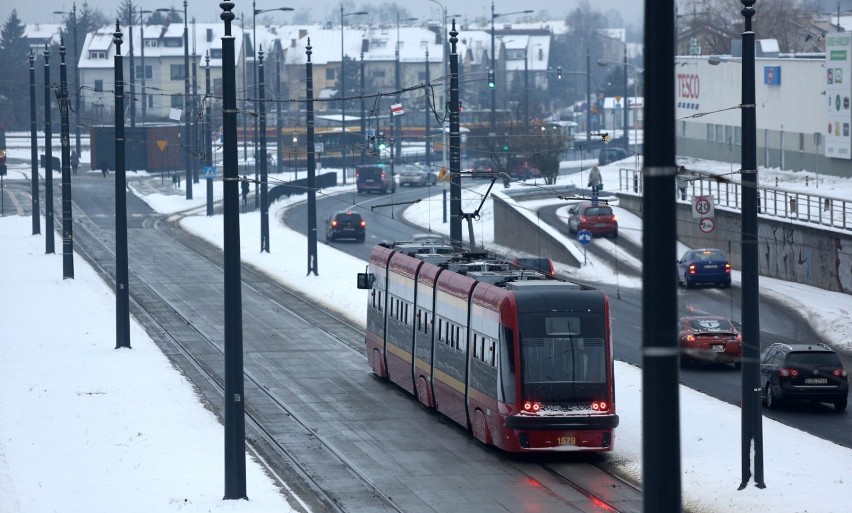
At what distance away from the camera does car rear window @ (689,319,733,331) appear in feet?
112

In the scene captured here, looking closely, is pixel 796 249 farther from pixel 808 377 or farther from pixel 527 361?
pixel 527 361

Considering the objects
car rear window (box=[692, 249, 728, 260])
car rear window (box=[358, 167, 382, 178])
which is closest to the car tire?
car rear window (box=[692, 249, 728, 260])

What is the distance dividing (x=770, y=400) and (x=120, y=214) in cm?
1524

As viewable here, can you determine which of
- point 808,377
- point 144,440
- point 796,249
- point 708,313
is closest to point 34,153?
point 708,313

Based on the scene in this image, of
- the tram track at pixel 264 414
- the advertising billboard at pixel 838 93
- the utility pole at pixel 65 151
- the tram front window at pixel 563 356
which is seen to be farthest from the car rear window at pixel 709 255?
the tram front window at pixel 563 356

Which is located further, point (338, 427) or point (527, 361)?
point (338, 427)

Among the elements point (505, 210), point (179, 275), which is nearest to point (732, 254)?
point (505, 210)

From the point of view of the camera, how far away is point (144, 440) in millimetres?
24047

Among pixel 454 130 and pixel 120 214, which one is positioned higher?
pixel 454 130

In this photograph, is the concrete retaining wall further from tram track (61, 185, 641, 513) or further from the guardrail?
tram track (61, 185, 641, 513)

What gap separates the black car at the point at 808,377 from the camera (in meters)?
28.0

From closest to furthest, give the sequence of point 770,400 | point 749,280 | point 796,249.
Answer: point 749,280
point 770,400
point 796,249

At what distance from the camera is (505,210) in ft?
218

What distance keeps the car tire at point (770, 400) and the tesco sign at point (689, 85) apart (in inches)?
2029
